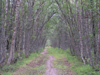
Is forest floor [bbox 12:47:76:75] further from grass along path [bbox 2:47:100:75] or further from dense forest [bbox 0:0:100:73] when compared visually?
dense forest [bbox 0:0:100:73]

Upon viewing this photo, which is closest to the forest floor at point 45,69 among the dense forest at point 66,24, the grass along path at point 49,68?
the grass along path at point 49,68

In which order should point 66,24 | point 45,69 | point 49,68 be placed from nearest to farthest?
point 45,69 < point 49,68 < point 66,24

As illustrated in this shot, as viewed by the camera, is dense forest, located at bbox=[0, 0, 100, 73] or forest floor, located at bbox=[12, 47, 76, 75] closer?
dense forest, located at bbox=[0, 0, 100, 73]

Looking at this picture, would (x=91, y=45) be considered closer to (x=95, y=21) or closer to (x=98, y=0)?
(x=95, y=21)

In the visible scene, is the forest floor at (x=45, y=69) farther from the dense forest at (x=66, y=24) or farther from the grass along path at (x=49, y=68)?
the dense forest at (x=66, y=24)

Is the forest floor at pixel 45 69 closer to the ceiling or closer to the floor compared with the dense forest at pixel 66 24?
closer to the floor

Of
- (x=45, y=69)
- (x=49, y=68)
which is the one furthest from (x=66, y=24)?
(x=45, y=69)

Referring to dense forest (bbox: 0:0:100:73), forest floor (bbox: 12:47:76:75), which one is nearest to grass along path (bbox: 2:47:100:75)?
forest floor (bbox: 12:47:76:75)

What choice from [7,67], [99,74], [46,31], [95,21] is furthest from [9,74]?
[46,31]

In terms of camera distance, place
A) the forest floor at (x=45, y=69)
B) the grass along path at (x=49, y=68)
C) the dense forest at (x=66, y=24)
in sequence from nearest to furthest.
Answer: the dense forest at (x=66, y=24) < the grass along path at (x=49, y=68) < the forest floor at (x=45, y=69)

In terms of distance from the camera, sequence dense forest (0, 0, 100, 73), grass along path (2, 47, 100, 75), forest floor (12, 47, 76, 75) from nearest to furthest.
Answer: dense forest (0, 0, 100, 73) < grass along path (2, 47, 100, 75) < forest floor (12, 47, 76, 75)

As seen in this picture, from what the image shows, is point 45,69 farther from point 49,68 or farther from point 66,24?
point 66,24

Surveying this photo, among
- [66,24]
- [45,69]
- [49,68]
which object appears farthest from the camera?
[66,24]

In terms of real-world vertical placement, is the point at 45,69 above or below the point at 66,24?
below
